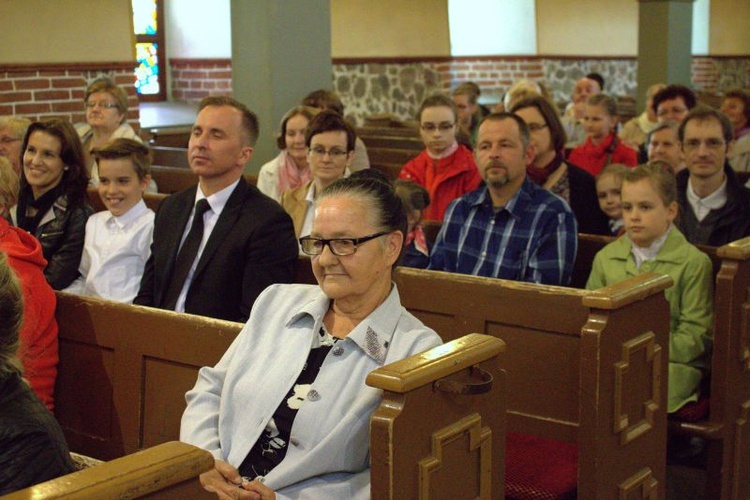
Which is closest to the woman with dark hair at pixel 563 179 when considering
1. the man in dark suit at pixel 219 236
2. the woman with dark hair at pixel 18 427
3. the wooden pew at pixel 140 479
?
the man in dark suit at pixel 219 236

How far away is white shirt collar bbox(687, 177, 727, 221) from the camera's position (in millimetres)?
4482

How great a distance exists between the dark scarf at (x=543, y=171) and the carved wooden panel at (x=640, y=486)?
189 centimetres

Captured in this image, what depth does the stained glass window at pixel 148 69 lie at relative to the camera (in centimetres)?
1165

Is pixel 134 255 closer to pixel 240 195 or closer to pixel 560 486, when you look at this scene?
pixel 240 195

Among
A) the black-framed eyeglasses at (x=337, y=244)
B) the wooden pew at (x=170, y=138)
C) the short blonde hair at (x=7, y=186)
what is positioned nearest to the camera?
the black-framed eyeglasses at (x=337, y=244)

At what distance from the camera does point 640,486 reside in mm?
3135

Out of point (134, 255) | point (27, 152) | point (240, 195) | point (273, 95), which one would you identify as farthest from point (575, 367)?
point (273, 95)

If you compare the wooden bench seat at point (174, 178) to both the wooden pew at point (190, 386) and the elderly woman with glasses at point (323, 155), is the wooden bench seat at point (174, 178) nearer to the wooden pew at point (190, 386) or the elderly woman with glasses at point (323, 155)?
the elderly woman with glasses at point (323, 155)

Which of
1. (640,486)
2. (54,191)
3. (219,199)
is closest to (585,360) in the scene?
(640,486)

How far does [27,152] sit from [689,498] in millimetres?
3013

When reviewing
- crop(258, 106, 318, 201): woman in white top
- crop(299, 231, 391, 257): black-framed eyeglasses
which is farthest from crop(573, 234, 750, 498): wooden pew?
crop(258, 106, 318, 201): woman in white top

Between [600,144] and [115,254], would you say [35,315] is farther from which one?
[600,144]

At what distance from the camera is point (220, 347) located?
2.90 m

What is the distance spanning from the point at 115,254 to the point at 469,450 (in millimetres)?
2098
